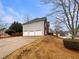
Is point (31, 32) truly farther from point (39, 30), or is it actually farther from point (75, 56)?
point (75, 56)

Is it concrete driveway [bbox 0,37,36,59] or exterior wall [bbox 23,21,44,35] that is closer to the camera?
concrete driveway [bbox 0,37,36,59]

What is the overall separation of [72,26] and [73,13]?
6.06ft

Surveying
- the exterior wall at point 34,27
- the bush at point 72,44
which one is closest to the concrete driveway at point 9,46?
the bush at point 72,44

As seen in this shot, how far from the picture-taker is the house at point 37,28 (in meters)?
39.3

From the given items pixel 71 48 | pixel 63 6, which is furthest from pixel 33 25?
pixel 71 48

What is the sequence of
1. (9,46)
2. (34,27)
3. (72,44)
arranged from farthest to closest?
(34,27)
(9,46)
(72,44)

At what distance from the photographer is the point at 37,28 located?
40625 mm

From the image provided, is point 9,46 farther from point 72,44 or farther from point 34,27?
point 34,27

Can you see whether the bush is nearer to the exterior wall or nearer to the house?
the house

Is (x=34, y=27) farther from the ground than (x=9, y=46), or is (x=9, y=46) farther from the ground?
(x=34, y=27)

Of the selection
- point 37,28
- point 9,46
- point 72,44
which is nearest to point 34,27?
point 37,28

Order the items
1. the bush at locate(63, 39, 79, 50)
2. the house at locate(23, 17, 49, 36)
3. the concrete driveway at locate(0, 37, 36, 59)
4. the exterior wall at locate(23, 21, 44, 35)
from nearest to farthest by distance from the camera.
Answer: the concrete driveway at locate(0, 37, 36, 59) → the bush at locate(63, 39, 79, 50) → the house at locate(23, 17, 49, 36) → the exterior wall at locate(23, 21, 44, 35)

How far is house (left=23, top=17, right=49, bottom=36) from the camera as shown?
39.3 m

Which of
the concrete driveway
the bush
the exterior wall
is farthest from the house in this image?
the bush
